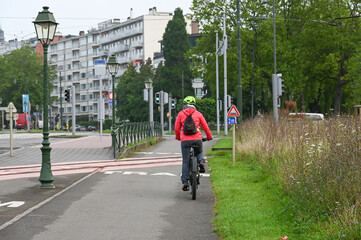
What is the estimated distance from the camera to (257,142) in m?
19.1

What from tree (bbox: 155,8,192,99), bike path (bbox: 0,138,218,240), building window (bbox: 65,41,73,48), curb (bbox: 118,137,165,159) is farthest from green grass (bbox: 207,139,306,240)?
building window (bbox: 65,41,73,48)

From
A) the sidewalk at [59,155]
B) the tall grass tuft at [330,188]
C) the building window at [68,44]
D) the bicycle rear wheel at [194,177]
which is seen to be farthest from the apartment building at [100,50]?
the tall grass tuft at [330,188]

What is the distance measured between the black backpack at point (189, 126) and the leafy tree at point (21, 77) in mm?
89954

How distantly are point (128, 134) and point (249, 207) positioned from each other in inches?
678

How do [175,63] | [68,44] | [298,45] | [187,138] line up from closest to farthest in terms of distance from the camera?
[187,138] < [298,45] < [175,63] < [68,44]

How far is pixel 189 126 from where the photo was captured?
1182cm

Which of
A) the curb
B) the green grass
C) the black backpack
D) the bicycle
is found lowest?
the green grass

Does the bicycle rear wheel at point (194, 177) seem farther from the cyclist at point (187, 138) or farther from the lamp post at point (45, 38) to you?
the lamp post at point (45, 38)

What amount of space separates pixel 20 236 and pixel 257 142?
1189 centimetres

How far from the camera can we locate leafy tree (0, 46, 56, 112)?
103750mm

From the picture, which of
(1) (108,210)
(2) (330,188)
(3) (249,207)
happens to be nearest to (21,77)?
(1) (108,210)

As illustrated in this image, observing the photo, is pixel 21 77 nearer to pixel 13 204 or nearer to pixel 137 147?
pixel 137 147

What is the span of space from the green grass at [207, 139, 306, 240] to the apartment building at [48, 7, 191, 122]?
10291 centimetres

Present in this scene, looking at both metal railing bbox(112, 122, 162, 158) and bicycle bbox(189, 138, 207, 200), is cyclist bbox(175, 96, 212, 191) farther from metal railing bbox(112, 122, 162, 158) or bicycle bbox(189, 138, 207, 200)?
metal railing bbox(112, 122, 162, 158)
